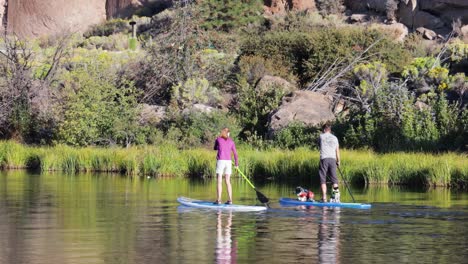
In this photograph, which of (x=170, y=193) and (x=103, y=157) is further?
(x=103, y=157)

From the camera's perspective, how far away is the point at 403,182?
3086 cm

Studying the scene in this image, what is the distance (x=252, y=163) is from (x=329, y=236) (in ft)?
52.1

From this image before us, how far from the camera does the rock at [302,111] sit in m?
41.6

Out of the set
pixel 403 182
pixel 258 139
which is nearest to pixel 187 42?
pixel 258 139

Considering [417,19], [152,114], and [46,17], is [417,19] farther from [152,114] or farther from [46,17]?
[46,17]

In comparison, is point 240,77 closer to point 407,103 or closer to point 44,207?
point 407,103

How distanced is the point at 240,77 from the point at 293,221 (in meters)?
28.3

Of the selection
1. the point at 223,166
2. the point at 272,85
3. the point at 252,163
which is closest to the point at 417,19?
the point at 272,85

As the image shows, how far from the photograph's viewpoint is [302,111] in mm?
42125

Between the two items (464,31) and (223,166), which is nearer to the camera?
(223,166)

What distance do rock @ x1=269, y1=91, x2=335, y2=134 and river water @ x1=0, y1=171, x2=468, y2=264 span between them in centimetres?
1308

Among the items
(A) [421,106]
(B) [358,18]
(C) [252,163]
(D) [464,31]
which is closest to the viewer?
(C) [252,163]

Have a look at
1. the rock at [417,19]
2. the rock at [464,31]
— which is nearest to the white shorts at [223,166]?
the rock at [464,31]

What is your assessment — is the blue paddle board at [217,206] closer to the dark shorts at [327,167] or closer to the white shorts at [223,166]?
the white shorts at [223,166]
